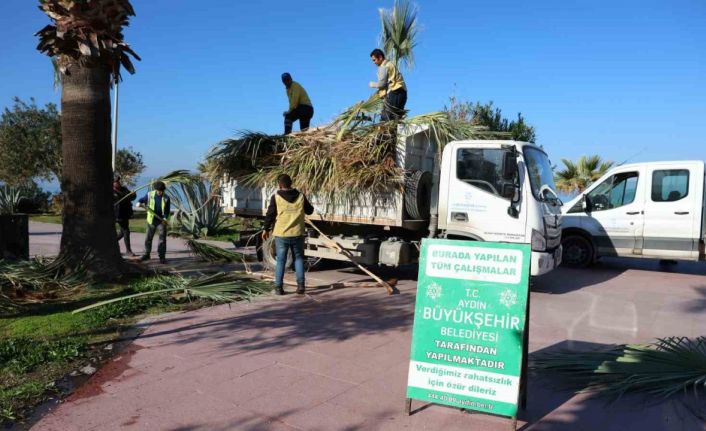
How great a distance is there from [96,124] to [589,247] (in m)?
10.2

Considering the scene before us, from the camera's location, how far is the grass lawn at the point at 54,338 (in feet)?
13.1

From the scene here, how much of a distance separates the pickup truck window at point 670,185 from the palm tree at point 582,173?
41.1ft

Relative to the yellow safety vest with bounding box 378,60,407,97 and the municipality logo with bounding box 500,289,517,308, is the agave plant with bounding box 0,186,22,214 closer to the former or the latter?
the yellow safety vest with bounding box 378,60,407,97

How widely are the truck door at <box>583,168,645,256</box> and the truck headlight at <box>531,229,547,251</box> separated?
4260mm

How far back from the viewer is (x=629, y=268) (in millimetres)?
11812

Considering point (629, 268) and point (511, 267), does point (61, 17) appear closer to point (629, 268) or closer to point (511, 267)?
point (511, 267)

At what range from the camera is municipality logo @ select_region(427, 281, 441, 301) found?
3.87 meters

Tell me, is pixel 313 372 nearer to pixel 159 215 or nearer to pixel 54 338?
pixel 54 338

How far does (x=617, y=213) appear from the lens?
11.1 meters

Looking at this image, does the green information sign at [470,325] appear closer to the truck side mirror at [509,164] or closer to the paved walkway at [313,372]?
the paved walkway at [313,372]

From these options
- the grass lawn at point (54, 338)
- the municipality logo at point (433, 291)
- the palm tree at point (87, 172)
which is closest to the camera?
the municipality logo at point (433, 291)

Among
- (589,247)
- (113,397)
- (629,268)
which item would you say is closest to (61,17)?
(113,397)

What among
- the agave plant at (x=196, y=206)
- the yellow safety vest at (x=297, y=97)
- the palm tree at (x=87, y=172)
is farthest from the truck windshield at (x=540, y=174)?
the palm tree at (x=87, y=172)

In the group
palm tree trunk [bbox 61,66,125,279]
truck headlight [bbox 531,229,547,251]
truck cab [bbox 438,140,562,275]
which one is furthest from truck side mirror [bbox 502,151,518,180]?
palm tree trunk [bbox 61,66,125,279]
